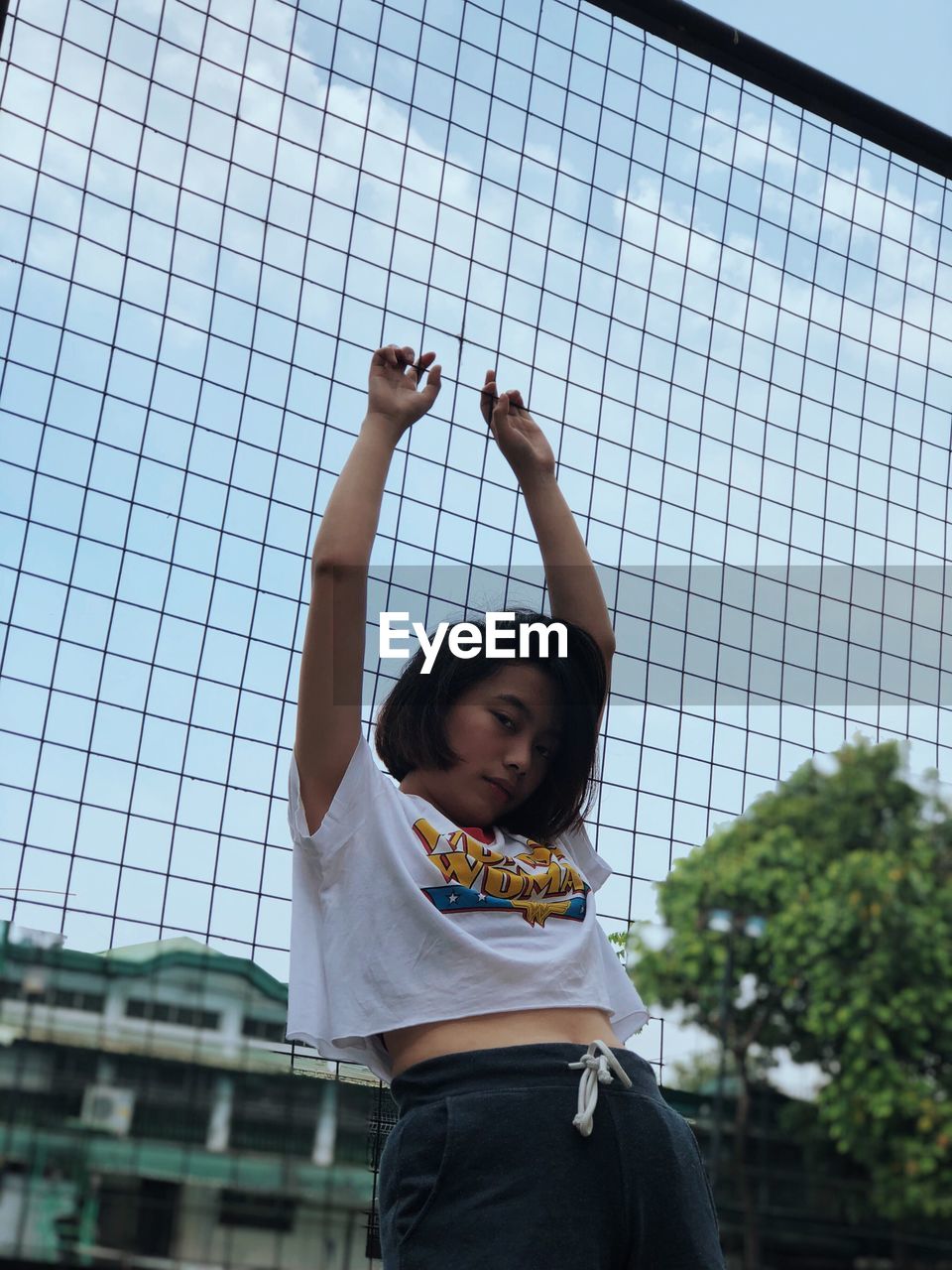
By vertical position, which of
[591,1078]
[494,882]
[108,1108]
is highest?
[494,882]

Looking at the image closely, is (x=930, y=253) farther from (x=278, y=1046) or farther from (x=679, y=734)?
(x=278, y=1046)

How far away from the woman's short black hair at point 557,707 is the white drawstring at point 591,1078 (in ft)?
0.77

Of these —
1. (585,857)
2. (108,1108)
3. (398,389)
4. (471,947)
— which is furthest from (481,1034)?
(108,1108)

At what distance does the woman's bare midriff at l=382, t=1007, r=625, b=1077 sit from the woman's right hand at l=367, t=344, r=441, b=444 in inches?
17.2

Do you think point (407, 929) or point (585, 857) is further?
point (585, 857)

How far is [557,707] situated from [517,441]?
30cm

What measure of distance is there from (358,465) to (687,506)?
0.90 m

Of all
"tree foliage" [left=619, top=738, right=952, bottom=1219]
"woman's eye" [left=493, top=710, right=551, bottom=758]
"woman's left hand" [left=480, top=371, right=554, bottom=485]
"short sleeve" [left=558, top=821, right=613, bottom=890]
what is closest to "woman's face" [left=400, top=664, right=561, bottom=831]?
"woman's eye" [left=493, top=710, right=551, bottom=758]

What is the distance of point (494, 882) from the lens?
3.18 feet

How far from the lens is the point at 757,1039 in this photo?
7363mm

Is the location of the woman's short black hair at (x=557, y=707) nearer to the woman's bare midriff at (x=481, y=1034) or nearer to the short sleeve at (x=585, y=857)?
the short sleeve at (x=585, y=857)

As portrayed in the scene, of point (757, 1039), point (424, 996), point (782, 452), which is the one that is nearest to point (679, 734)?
point (782, 452)

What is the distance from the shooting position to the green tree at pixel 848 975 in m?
7.04

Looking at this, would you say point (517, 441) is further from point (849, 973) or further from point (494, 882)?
point (849, 973)
